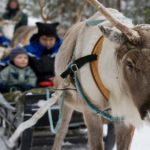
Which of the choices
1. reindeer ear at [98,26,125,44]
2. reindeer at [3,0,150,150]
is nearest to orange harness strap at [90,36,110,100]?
reindeer at [3,0,150,150]

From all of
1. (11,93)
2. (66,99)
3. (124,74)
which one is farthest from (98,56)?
(11,93)

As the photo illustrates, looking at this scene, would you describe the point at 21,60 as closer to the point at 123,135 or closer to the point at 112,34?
the point at 123,135

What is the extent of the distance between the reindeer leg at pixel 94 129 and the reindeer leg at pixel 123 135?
141 millimetres

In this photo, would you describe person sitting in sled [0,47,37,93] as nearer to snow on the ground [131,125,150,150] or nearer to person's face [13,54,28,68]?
person's face [13,54,28,68]

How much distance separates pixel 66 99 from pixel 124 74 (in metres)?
1.38

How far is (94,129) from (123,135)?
245 millimetres

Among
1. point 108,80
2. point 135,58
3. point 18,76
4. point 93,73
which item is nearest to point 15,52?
point 18,76

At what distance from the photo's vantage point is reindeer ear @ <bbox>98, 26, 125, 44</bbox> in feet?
10.1

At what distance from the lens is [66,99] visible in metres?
4.41

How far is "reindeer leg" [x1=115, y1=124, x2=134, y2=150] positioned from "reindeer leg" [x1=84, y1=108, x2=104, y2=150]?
141mm

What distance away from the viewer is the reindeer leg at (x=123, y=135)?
389cm

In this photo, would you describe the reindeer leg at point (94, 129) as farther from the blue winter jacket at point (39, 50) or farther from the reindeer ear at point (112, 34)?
the blue winter jacket at point (39, 50)

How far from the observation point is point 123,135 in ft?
13.0

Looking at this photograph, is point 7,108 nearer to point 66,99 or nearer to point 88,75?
point 66,99
